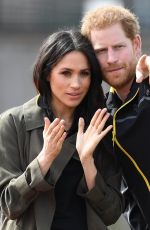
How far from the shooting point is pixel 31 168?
120 inches

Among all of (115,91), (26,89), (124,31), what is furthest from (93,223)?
(26,89)

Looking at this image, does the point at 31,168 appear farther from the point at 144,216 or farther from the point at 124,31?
the point at 124,31

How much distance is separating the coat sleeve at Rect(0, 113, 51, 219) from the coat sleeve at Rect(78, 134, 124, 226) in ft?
0.81

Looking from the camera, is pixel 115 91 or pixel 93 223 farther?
pixel 115 91

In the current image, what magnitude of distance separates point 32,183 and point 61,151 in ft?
0.87

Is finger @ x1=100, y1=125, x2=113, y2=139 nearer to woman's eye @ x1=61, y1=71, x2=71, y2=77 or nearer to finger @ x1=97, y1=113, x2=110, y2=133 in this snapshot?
finger @ x1=97, y1=113, x2=110, y2=133

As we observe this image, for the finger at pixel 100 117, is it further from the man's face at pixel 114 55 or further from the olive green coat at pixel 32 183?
the man's face at pixel 114 55

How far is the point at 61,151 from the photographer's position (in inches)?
126

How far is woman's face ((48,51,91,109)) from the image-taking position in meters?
3.21

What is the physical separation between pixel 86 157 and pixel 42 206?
314 mm

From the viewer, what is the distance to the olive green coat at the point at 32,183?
305 cm

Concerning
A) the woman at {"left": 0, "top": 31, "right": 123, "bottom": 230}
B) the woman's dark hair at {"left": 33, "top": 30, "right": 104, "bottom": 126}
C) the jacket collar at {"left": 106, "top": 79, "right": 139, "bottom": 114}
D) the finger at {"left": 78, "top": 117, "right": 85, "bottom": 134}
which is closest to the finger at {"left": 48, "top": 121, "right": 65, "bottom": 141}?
the woman at {"left": 0, "top": 31, "right": 123, "bottom": 230}

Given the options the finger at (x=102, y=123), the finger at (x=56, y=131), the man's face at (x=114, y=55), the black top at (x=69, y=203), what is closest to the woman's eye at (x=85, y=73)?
the man's face at (x=114, y=55)

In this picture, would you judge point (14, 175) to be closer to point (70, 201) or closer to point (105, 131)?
point (70, 201)
